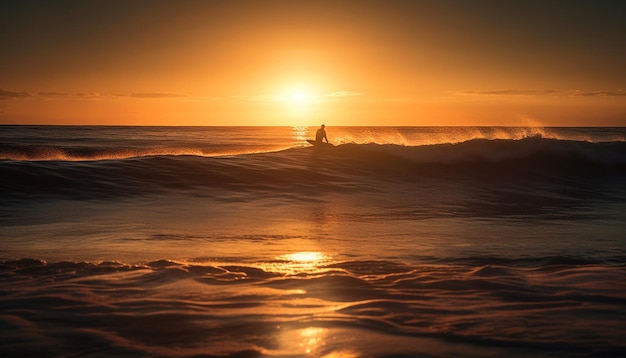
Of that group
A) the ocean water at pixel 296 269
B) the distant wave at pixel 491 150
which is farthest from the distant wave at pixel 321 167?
the ocean water at pixel 296 269

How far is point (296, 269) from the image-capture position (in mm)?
6855

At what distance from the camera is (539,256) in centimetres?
778

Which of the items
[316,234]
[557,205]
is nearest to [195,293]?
[316,234]

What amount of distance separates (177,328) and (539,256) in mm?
5305

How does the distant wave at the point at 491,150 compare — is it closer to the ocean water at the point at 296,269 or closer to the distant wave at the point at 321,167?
the distant wave at the point at 321,167

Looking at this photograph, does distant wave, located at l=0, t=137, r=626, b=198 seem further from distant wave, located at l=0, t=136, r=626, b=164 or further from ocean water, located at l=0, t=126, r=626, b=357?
ocean water, located at l=0, t=126, r=626, b=357

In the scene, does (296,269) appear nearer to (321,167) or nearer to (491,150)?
(321,167)

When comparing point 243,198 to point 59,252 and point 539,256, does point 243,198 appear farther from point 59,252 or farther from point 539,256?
point 539,256

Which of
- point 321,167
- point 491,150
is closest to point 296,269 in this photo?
point 321,167

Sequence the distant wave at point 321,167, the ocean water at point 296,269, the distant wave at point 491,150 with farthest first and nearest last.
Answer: the distant wave at point 491,150, the distant wave at point 321,167, the ocean water at point 296,269

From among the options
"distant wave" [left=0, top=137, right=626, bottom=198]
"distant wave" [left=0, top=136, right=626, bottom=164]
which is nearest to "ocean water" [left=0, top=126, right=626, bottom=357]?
"distant wave" [left=0, top=137, right=626, bottom=198]

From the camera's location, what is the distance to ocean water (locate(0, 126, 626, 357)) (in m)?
4.29

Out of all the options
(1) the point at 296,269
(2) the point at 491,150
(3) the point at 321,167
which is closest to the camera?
(1) the point at 296,269

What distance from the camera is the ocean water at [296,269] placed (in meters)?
4.29
